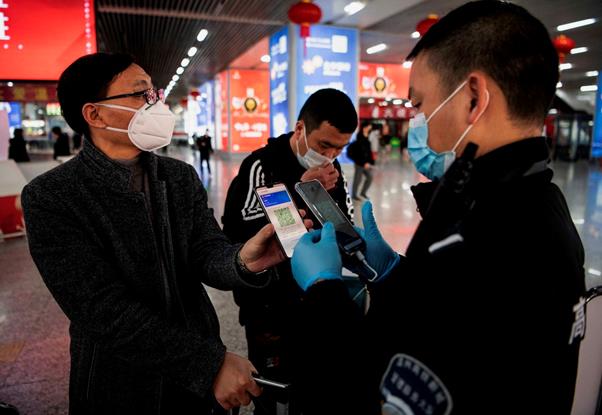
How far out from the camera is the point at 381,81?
15586mm

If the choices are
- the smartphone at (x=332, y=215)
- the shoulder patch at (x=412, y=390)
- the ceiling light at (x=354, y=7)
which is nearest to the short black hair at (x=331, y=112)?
the smartphone at (x=332, y=215)

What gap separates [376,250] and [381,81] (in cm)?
1532

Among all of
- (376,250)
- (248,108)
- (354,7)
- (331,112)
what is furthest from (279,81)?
(376,250)

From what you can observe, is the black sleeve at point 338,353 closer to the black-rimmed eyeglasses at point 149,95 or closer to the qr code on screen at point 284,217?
the qr code on screen at point 284,217

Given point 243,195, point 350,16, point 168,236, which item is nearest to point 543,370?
point 168,236

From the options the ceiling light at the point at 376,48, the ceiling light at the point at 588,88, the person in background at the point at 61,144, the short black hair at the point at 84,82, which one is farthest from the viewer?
the ceiling light at the point at 588,88

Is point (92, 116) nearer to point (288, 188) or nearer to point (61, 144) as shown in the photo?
point (288, 188)

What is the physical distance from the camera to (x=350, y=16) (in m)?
10.3

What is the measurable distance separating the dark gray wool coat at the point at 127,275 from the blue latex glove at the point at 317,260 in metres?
0.33

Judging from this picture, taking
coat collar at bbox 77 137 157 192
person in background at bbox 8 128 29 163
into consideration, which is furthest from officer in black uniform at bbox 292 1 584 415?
person in background at bbox 8 128 29 163

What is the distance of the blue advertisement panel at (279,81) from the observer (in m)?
11.1

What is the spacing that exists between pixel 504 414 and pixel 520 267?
0.85 ft

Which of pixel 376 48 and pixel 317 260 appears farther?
pixel 376 48

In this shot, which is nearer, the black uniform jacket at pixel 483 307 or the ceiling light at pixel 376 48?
the black uniform jacket at pixel 483 307
